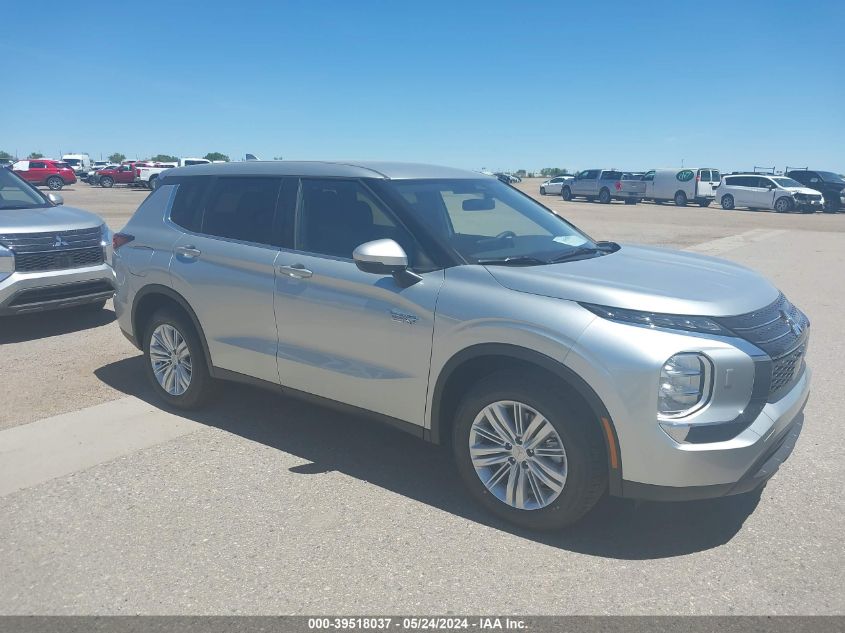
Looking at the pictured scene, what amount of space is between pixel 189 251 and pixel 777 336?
3696 millimetres

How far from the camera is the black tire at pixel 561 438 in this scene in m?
3.36

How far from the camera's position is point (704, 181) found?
3822 centimetres

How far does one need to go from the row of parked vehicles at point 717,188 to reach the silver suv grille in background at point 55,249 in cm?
3437

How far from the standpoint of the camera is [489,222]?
15.1 ft

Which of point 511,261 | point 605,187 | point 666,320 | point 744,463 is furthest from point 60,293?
point 605,187

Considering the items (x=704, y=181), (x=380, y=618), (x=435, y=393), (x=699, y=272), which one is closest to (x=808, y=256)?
(x=699, y=272)

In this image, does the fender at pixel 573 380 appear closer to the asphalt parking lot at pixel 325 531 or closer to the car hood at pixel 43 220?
the asphalt parking lot at pixel 325 531

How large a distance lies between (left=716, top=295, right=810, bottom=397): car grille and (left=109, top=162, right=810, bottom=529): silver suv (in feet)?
0.04

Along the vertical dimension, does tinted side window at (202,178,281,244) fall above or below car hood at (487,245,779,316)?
above

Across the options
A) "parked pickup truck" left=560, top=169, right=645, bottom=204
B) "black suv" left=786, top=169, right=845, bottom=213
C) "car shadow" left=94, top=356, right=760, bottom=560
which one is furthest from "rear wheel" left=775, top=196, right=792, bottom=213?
"car shadow" left=94, top=356, right=760, bottom=560

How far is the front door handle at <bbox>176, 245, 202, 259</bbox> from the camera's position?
500cm

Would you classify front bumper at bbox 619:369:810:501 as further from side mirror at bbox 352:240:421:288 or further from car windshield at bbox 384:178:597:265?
side mirror at bbox 352:240:421:288

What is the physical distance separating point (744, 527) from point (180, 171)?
4.46m

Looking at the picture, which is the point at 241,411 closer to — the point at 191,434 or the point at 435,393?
the point at 191,434
